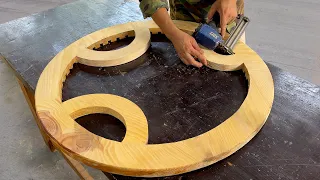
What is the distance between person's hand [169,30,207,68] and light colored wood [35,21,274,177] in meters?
0.08

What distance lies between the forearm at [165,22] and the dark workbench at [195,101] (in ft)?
0.29

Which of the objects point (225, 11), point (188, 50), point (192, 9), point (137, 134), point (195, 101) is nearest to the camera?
point (137, 134)

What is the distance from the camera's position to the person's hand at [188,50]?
1109mm

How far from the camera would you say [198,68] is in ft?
3.70

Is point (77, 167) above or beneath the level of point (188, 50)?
beneath

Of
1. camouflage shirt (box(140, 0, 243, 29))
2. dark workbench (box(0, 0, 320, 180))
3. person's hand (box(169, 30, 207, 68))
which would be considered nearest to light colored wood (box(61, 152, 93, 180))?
dark workbench (box(0, 0, 320, 180))

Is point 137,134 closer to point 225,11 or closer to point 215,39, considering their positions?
point 215,39

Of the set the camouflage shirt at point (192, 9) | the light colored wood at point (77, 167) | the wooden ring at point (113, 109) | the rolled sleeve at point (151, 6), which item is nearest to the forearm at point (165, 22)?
the rolled sleeve at point (151, 6)

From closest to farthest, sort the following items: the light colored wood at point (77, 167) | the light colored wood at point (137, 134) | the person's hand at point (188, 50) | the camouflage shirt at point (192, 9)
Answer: the light colored wood at point (137, 134)
the person's hand at point (188, 50)
the light colored wood at point (77, 167)
the camouflage shirt at point (192, 9)

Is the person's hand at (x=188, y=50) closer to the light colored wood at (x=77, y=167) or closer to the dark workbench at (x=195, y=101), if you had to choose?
the dark workbench at (x=195, y=101)

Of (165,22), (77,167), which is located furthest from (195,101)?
(77,167)

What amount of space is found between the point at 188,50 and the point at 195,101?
0.20 m

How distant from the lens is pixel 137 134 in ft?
2.86

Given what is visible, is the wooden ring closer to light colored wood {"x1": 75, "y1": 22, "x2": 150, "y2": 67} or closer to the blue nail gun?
light colored wood {"x1": 75, "y1": 22, "x2": 150, "y2": 67}
